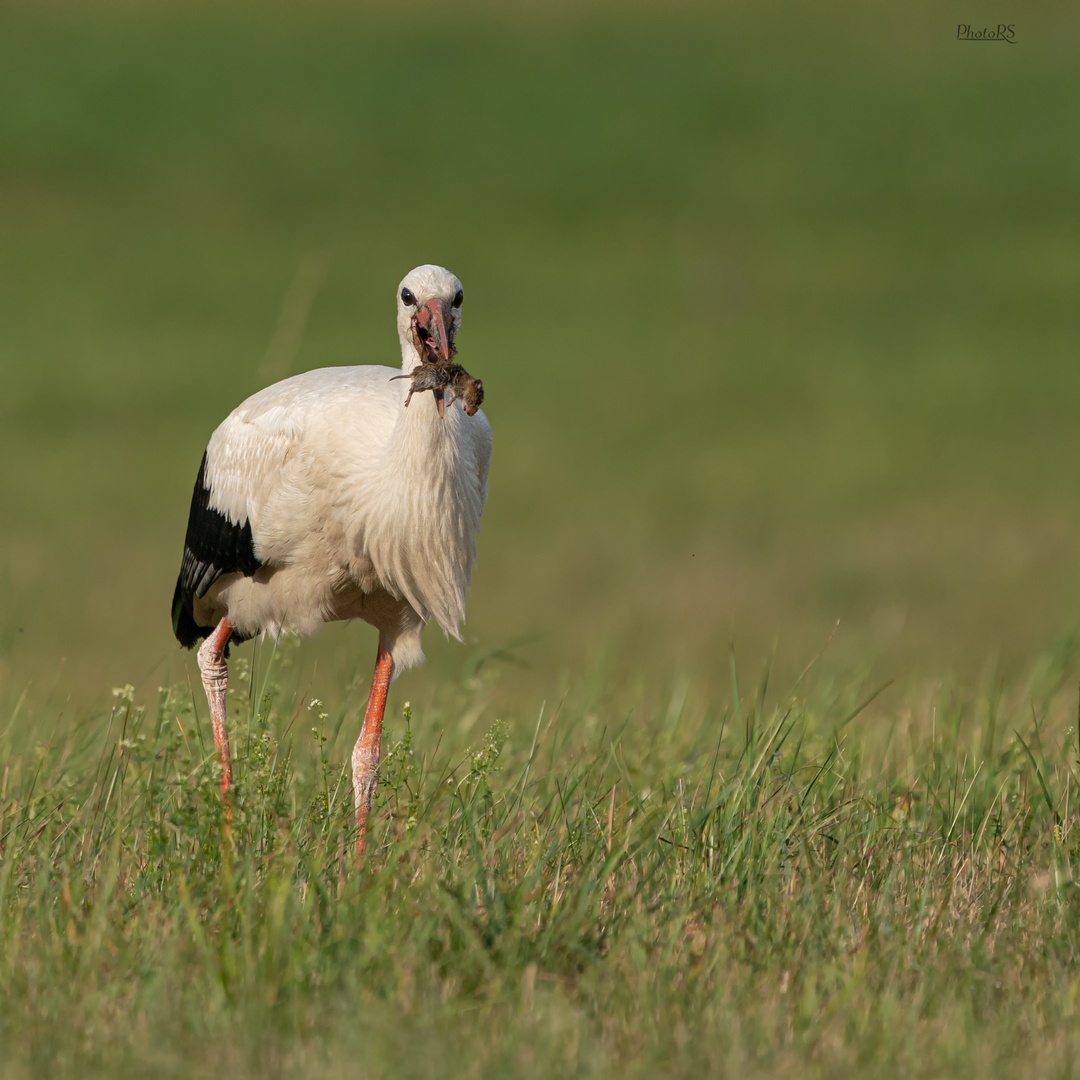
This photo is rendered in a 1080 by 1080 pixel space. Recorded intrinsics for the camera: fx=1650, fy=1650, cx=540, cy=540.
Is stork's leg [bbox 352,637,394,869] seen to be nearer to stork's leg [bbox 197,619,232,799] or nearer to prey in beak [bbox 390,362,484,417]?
stork's leg [bbox 197,619,232,799]

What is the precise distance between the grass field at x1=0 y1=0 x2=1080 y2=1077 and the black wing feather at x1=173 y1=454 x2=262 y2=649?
353 mm

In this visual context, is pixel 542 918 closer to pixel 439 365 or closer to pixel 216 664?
pixel 439 365

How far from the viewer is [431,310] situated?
A: 4.54m

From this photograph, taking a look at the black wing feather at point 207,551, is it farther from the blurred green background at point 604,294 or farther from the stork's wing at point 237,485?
the blurred green background at point 604,294

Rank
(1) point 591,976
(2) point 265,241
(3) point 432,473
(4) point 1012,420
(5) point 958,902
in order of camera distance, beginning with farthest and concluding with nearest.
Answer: (2) point 265,241 → (4) point 1012,420 → (3) point 432,473 → (5) point 958,902 → (1) point 591,976

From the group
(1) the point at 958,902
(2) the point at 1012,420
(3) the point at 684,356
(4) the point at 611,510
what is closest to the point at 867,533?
(4) the point at 611,510

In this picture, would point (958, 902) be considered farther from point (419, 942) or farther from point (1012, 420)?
point (1012, 420)

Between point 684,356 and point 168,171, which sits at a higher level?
point 168,171

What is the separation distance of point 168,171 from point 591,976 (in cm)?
2418

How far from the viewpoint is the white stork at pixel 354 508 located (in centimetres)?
474

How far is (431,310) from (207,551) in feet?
4.87

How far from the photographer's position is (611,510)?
15.6 meters

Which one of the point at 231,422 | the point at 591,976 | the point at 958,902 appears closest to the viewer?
the point at 591,976

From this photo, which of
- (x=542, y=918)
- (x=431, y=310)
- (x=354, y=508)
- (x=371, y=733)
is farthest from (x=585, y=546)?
(x=542, y=918)
